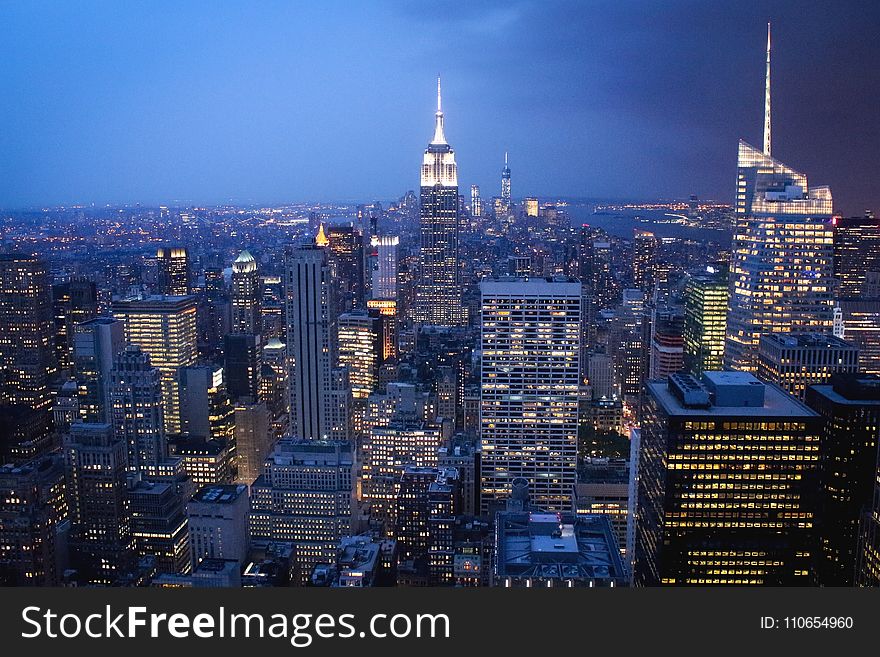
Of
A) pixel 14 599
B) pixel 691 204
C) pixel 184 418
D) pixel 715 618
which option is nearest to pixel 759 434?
pixel 691 204

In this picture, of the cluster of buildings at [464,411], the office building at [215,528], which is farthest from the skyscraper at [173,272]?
the office building at [215,528]

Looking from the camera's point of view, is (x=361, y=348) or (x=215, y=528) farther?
(x=361, y=348)

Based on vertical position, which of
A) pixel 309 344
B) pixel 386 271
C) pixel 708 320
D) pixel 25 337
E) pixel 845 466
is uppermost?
pixel 386 271

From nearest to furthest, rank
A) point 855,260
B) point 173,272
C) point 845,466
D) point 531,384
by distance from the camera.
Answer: point 845,466 < point 855,260 < point 531,384 < point 173,272

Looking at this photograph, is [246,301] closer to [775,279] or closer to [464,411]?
[464,411]

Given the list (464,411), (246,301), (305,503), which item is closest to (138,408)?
(305,503)

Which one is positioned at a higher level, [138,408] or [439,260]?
[439,260]

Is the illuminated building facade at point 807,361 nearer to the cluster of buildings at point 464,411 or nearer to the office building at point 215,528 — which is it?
the cluster of buildings at point 464,411

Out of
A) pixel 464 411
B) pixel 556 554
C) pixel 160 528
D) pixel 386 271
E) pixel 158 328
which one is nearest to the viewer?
pixel 556 554
